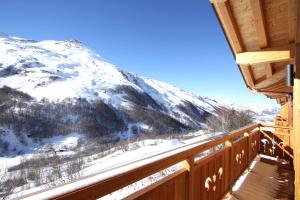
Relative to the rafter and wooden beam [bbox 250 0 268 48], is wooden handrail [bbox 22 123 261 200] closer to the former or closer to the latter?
wooden beam [bbox 250 0 268 48]

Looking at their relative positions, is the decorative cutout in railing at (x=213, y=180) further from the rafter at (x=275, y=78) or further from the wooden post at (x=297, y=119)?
the rafter at (x=275, y=78)

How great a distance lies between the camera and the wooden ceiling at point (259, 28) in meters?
3.87

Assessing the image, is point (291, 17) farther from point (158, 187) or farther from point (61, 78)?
point (61, 78)

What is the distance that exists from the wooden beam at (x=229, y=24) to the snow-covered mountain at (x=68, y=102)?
6433 cm

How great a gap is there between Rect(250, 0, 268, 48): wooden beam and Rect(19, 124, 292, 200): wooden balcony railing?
1811mm

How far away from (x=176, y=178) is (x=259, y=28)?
316 cm

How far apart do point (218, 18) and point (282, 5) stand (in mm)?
958

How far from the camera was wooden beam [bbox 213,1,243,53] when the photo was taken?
379 centimetres

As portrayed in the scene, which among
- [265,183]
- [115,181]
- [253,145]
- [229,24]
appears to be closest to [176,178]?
[115,181]

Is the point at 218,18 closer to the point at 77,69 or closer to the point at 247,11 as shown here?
the point at 247,11

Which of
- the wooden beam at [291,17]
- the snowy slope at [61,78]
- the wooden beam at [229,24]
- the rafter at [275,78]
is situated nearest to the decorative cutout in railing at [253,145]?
the rafter at [275,78]

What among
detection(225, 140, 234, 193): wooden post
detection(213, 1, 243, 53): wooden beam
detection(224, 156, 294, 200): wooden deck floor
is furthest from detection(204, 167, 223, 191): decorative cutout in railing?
detection(213, 1, 243, 53): wooden beam

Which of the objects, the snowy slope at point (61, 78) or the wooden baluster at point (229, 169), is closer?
the wooden baluster at point (229, 169)

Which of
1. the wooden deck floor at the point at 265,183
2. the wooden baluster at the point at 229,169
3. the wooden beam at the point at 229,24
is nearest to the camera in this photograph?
the wooden beam at the point at 229,24
